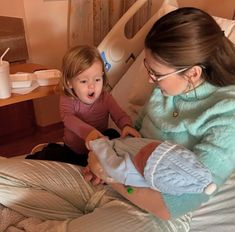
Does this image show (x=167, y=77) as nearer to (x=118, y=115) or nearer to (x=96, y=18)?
(x=118, y=115)

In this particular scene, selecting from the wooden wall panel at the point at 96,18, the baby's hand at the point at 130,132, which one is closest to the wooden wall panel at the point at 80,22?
the wooden wall panel at the point at 96,18

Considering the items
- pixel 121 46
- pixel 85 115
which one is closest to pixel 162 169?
pixel 85 115

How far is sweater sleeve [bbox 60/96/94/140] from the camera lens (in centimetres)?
136

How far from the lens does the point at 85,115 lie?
1.48 meters

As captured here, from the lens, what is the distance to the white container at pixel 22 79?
155 centimetres

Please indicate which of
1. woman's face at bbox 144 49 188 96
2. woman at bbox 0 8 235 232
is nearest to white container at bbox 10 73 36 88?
woman at bbox 0 8 235 232

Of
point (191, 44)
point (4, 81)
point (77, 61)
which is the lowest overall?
point (4, 81)

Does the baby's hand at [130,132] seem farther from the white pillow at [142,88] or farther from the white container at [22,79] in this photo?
the white container at [22,79]

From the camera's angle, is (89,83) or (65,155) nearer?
(89,83)

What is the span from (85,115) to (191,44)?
654mm

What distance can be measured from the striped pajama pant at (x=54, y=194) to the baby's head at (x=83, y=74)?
1.05ft

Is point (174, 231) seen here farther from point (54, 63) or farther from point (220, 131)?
point (54, 63)

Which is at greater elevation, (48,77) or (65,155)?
(48,77)

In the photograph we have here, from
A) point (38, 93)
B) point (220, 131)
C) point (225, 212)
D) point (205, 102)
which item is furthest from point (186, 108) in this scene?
point (38, 93)
